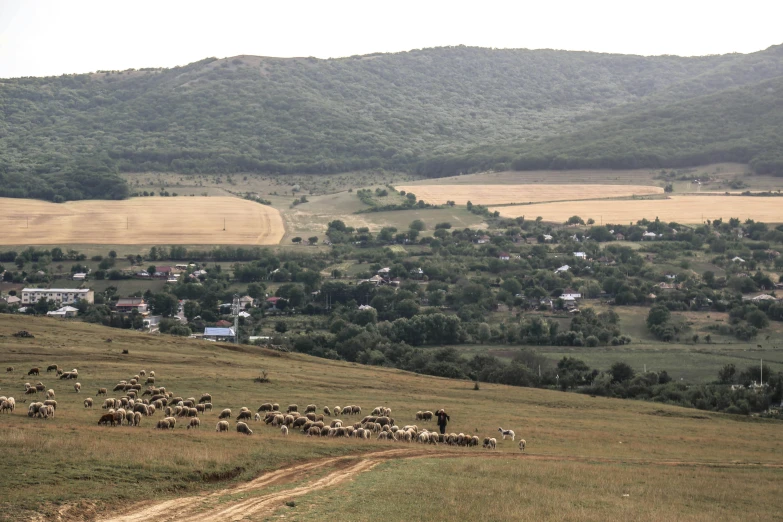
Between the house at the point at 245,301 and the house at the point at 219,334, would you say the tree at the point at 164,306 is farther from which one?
the house at the point at 219,334

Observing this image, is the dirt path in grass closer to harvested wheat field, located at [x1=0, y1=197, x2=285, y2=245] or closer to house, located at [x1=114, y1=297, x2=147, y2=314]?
house, located at [x1=114, y1=297, x2=147, y2=314]

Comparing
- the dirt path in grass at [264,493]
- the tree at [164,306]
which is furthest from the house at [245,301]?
the dirt path in grass at [264,493]

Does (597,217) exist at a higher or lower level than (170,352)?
higher

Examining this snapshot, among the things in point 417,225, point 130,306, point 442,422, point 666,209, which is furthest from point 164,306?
point 666,209

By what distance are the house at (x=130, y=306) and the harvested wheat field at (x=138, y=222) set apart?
79.7ft

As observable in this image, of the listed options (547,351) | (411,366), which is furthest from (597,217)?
(411,366)

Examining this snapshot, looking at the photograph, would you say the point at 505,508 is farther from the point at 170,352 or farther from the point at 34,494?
the point at 170,352

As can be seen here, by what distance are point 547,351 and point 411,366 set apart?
47.7 ft

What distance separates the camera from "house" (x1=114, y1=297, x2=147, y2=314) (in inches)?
3602

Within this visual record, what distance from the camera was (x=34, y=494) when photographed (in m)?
20.4

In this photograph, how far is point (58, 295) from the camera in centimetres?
9575

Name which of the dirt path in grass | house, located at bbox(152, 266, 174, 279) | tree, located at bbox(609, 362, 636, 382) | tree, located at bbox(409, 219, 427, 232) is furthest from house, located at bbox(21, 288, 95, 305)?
the dirt path in grass

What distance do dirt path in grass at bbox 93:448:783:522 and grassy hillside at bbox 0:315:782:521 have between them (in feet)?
0.31

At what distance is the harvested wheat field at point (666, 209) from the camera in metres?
136
